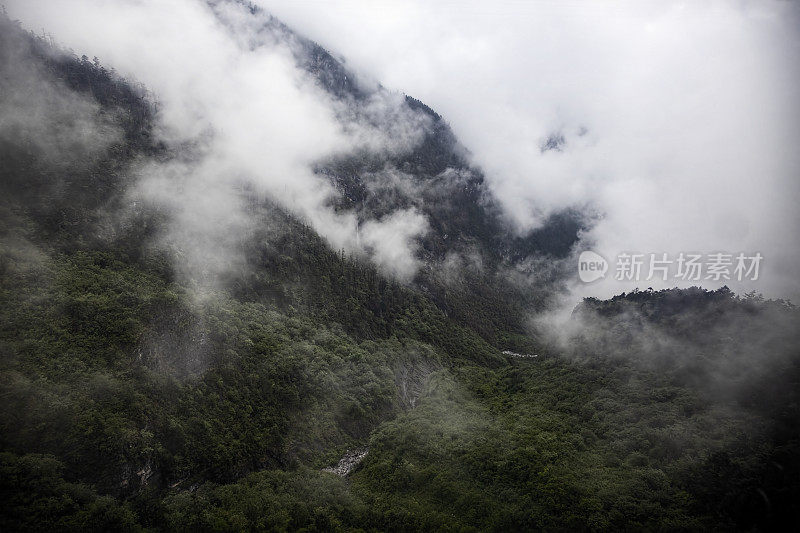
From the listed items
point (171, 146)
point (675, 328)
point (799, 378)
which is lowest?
point (799, 378)

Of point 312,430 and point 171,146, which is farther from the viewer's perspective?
point 171,146

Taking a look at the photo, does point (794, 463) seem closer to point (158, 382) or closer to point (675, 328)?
point (675, 328)

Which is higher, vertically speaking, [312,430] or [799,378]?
[799,378]

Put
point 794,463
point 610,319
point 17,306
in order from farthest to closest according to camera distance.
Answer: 1. point 610,319
2. point 17,306
3. point 794,463

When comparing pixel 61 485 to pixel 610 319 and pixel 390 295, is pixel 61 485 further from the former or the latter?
pixel 610 319

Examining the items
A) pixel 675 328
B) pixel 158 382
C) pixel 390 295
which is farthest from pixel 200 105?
pixel 675 328

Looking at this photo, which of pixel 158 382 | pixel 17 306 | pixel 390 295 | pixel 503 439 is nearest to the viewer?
pixel 17 306
